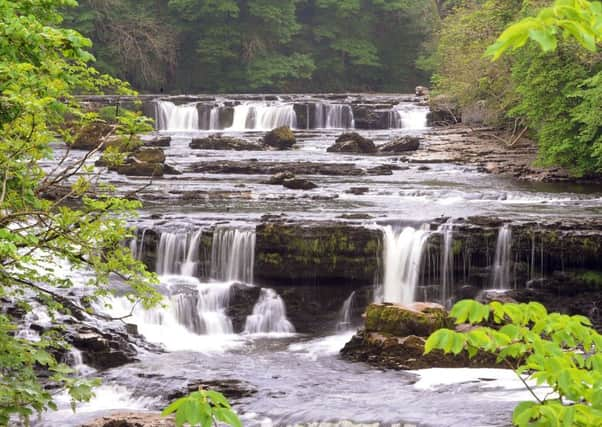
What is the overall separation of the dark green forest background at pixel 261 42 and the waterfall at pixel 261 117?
50.2 feet

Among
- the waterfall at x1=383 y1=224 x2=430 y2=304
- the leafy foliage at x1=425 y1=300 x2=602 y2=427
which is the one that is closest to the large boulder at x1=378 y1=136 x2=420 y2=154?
the waterfall at x1=383 y1=224 x2=430 y2=304

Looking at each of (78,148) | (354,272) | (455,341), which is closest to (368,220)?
(354,272)

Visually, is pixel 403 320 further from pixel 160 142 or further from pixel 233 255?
pixel 160 142

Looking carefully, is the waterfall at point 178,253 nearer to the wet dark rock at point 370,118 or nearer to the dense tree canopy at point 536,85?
the dense tree canopy at point 536,85

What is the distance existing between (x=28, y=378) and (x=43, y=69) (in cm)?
217

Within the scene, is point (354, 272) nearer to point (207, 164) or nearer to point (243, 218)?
point (243, 218)

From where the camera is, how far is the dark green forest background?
2245 inches

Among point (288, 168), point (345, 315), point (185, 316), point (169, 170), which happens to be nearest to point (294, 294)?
point (345, 315)

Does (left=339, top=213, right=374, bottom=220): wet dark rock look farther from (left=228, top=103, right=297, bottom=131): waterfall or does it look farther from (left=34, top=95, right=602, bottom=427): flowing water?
(left=228, top=103, right=297, bottom=131): waterfall

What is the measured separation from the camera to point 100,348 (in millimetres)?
12945

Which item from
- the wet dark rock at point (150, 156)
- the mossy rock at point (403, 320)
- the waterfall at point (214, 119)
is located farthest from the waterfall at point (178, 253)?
the waterfall at point (214, 119)

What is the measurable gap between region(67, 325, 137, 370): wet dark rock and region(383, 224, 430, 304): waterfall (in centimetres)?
528

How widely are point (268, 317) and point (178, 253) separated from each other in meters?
2.47

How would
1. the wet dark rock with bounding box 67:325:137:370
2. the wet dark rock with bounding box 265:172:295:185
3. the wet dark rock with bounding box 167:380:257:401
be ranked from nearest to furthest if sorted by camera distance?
the wet dark rock with bounding box 167:380:257:401 → the wet dark rock with bounding box 67:325:137:370 → the wet dark rock with bounding box 265:172:295:185
